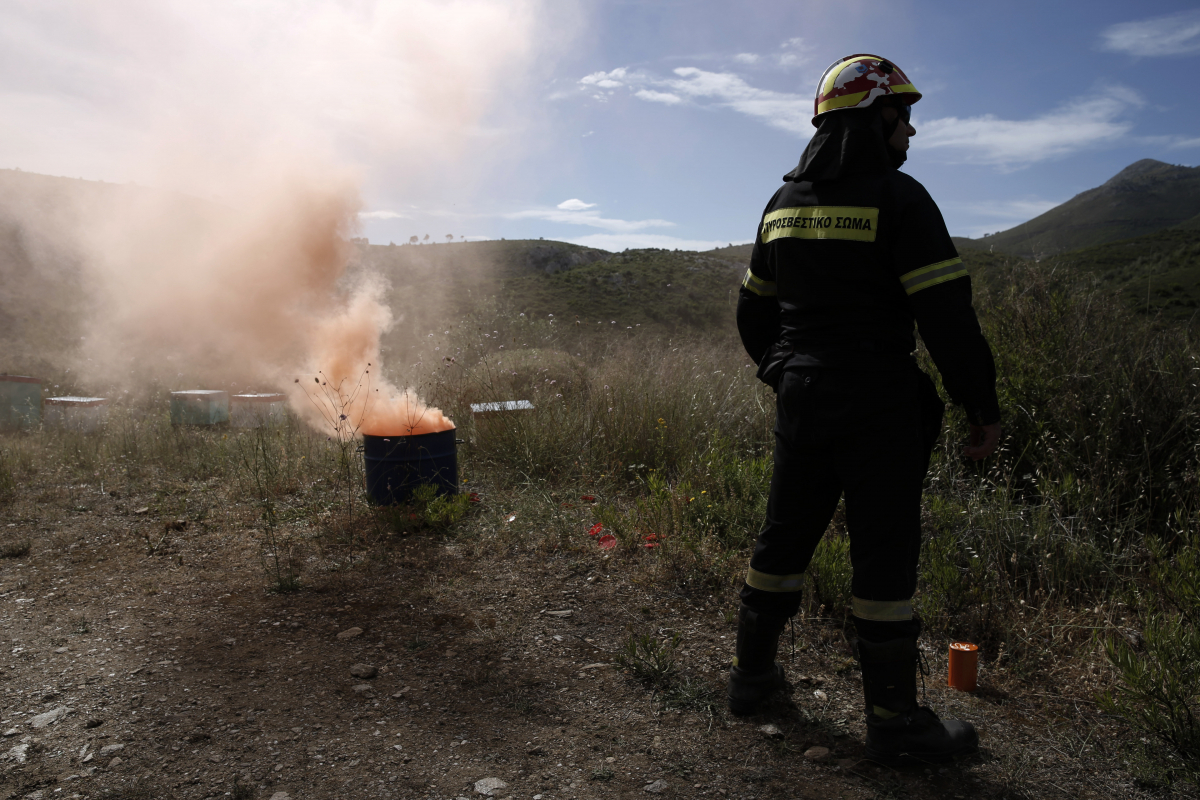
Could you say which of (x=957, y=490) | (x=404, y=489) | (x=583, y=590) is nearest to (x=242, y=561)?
(x=404, y=489)

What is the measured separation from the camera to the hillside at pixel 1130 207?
8712cm

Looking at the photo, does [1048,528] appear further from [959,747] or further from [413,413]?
[413,413]

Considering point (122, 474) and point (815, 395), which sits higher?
point (815, 395)

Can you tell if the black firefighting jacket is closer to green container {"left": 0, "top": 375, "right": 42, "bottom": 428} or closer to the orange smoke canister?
the orange smoke canister

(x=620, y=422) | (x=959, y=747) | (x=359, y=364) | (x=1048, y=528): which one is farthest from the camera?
(x=359, y=364)

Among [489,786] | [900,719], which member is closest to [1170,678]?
[900,719]

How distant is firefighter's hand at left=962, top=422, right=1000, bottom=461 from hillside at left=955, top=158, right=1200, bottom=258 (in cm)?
9412

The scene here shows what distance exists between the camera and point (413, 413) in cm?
522

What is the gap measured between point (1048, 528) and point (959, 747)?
1.92 metres

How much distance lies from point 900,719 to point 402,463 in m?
3.58

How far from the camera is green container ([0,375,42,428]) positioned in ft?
31.1

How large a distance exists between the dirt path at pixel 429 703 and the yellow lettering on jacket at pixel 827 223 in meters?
1.75

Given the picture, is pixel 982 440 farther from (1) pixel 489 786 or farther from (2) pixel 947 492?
(2) pixel 947 492

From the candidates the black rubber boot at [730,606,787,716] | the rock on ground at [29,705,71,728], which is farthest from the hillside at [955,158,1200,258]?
the rock on ground at [29,705,71,728]
